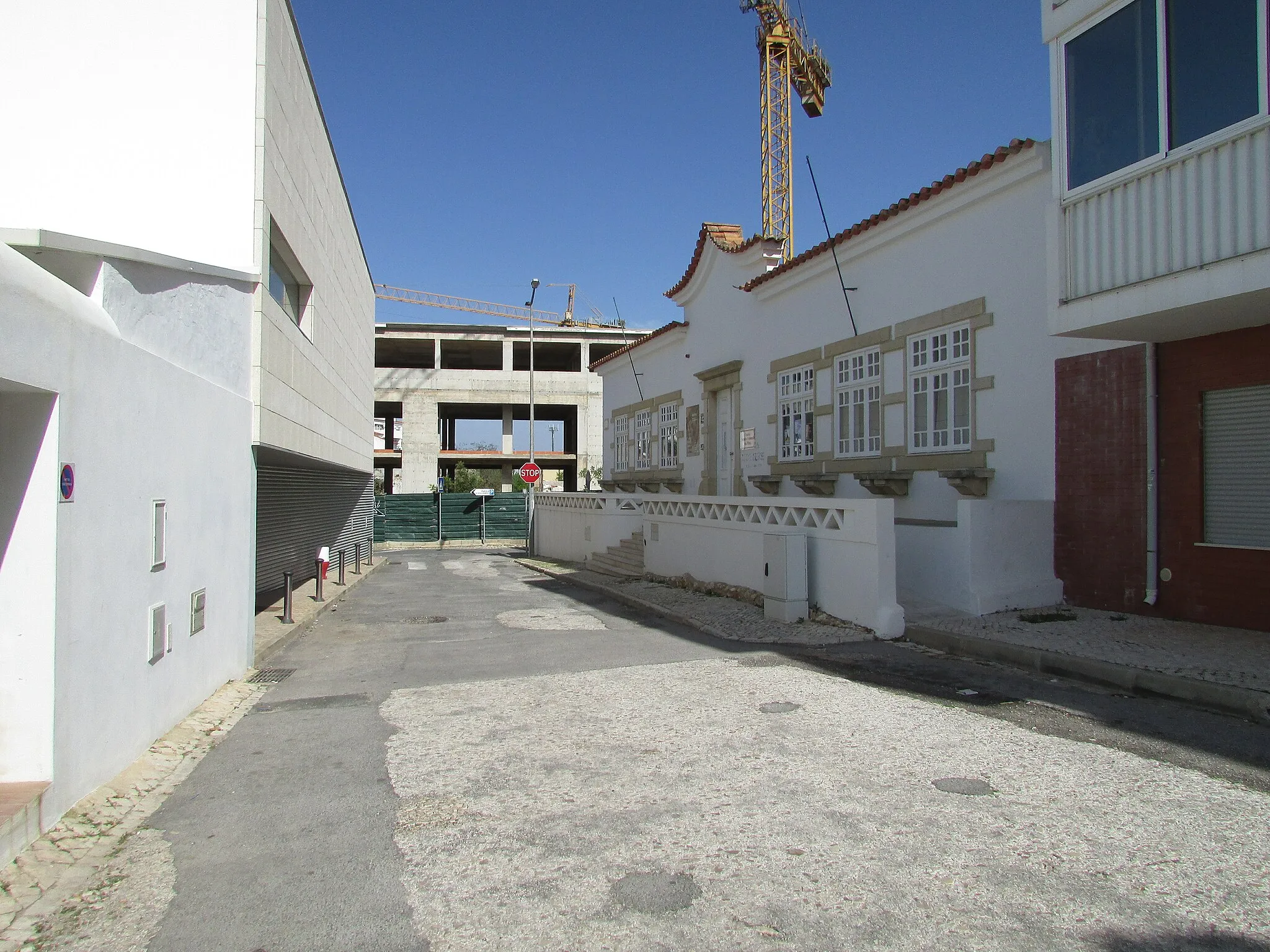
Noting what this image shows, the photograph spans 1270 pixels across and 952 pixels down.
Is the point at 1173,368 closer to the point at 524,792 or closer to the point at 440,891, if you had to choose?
the point at 524,792

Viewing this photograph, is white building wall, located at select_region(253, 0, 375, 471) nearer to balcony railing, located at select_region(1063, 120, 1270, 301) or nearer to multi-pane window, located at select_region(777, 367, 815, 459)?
multi-pane window, located at select_region(777, 367, 815, 459)

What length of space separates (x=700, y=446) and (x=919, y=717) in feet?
51.5

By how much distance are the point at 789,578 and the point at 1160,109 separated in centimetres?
666

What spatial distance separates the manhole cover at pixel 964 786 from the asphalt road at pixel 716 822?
0.09ft

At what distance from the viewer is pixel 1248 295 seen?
7.91m

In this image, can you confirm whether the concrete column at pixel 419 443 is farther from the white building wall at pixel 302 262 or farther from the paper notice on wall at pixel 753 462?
the paper notice on wall at pixel 753 462

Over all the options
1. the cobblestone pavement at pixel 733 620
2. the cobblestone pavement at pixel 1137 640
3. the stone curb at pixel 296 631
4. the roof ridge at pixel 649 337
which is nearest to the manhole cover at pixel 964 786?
the cobblestone pavement at pixel 1137 640

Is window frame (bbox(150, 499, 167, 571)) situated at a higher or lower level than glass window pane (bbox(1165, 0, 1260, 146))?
lower

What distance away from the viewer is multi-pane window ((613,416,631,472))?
91.5 ft

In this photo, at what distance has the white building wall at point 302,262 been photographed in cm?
968

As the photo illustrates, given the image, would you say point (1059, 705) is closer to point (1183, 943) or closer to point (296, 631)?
point (1183, 943)

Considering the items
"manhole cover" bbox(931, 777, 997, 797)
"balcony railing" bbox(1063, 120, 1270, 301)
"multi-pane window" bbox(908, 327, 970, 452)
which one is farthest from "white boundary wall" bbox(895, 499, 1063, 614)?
"manhole cover" bbox(931, 777, 997, 797)

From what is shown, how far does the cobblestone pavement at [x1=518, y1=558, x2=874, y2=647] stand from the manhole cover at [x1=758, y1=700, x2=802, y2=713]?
120 inches

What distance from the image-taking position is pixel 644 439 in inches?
1043
